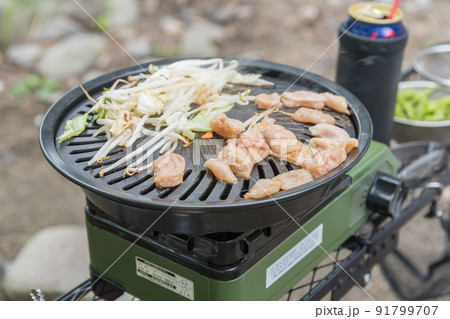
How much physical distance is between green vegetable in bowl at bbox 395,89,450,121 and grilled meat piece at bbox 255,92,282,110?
4.52 feet

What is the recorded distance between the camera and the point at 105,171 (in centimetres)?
180

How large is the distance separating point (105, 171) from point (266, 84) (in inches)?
33.9

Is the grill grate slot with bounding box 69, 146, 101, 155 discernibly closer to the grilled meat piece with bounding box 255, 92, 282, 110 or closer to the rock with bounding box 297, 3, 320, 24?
the grilled meat piece with bounding box 255, 92, 282, 110

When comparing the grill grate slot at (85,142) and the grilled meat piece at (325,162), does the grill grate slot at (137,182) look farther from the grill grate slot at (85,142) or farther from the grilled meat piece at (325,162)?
the grilled meat piece at (325,162)

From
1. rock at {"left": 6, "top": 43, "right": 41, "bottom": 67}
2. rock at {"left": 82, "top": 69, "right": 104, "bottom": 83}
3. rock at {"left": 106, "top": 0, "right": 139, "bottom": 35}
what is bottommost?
rock at {"left": 82, "top": 69, "right": 104, "bottom": 83}

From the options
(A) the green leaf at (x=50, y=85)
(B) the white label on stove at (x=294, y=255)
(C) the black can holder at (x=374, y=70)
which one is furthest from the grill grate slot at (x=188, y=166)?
(A) the green leaf at (x=50, y=85)

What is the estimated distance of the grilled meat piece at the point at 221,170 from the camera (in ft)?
5.77

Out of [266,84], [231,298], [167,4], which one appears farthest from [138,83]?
[167,4]

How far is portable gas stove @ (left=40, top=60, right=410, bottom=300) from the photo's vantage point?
1.67 metres

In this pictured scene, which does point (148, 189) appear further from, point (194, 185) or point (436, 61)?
point (436, 61)

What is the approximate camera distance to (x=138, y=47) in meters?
6.39

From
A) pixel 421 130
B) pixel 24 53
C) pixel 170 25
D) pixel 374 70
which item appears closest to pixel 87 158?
pixel 374 70

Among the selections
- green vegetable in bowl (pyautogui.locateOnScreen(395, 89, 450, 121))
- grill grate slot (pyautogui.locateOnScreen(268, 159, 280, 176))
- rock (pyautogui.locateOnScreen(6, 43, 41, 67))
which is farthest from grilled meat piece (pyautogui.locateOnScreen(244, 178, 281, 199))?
rock (pyautogui.locateOnScreen(6, 43, 41, 67))

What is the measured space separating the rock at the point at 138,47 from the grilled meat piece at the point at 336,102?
446 cm
